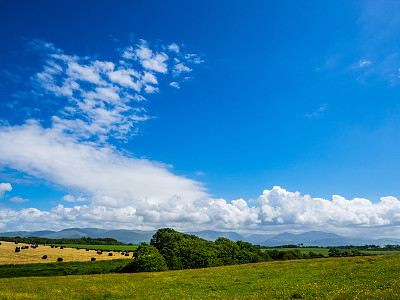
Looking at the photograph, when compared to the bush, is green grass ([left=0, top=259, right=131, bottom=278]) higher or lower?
lower

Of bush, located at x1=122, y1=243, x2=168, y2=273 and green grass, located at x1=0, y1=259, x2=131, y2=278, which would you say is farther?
green grass, located at x1=0, y1=259, x2=131, y2=278

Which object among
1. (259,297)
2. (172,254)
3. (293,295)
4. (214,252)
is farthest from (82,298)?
(214,252)

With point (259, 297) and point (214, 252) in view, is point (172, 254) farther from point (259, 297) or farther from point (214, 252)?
point (259, 297)

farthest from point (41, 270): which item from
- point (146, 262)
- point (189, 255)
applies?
point (189, 255)

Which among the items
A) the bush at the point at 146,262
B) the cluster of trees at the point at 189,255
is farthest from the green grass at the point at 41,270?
the cluster of trees at the point at 189,255

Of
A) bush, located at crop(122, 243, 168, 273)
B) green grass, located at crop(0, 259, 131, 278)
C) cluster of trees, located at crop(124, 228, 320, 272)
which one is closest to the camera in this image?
bush, located at crop(122, 243, 168, 273)

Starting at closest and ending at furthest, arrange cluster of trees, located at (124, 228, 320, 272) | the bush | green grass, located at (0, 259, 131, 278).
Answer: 1. the bush
2. cluster of trees, located at (124, 228, 320, 272)
3. green grass, located at (0, 259, 131, 278)

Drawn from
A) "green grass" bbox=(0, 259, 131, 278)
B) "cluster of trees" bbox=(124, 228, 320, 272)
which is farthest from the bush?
A: "green grass" bbox=(0, 259, 131, 278)

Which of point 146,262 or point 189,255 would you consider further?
point 189,255

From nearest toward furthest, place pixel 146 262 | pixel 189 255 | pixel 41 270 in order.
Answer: pixel 146 262, pixel 41 270, pixel 189 255

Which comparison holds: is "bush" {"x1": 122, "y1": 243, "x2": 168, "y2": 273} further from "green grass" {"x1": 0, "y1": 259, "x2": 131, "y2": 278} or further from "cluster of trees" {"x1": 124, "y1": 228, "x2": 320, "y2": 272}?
"green grass" {"x1": 0, "y1": 259, "x2": 131, "y2": 278}

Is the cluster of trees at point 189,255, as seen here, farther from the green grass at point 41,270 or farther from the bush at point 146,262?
the green grass at point 41,270

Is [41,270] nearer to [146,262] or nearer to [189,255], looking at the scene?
[146,262]

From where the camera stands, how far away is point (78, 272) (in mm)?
64000
